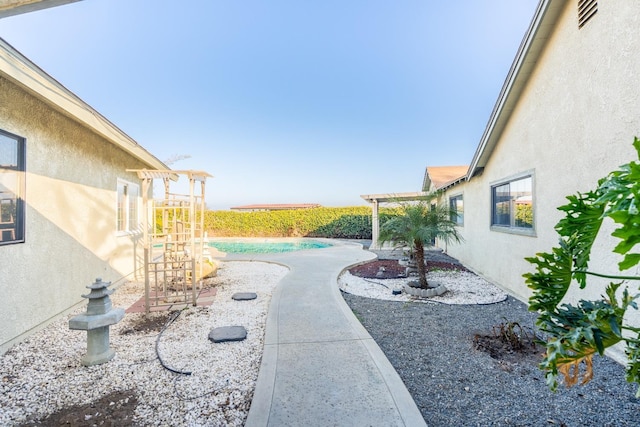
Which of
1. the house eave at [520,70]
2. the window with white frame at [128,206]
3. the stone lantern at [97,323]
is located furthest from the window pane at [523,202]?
the window with white frame at [128,206]

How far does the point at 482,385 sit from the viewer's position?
3619 millimetres

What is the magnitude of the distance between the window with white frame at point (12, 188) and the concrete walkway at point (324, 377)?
13.6 ft

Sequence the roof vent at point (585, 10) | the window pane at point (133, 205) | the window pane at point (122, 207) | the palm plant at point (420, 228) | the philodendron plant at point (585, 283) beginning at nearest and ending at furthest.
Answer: the philodendron plant at point (585, 283)
the roof vent at point (585, 10)
the palm plant at point (420, 228)
the window pane at point (122, 207)
the window pane at point (133, 205)

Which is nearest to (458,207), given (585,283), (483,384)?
(483,384)

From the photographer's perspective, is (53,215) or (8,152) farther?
(53,215)

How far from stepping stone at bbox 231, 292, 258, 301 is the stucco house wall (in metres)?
3.25

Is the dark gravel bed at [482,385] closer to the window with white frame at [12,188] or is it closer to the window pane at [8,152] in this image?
the window with white frame at [12,188]

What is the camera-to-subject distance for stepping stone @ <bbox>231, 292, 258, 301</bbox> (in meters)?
7.22

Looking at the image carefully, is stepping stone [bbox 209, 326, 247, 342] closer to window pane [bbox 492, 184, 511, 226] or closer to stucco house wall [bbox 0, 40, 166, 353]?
stucco house wall [bbox 0, 40, 166, 353]

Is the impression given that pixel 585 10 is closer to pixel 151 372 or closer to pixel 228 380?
pixel 228 380

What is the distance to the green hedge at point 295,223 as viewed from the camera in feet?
77.5

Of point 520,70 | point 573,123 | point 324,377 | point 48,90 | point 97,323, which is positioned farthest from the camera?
point 520,70

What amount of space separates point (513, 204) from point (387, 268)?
4742mm

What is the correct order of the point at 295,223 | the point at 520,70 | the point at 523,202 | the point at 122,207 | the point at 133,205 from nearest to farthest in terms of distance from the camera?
the point at 520,70 < the point at 523,202 < the point at 122,207 < the point at 133,205 < the point at 295,223
